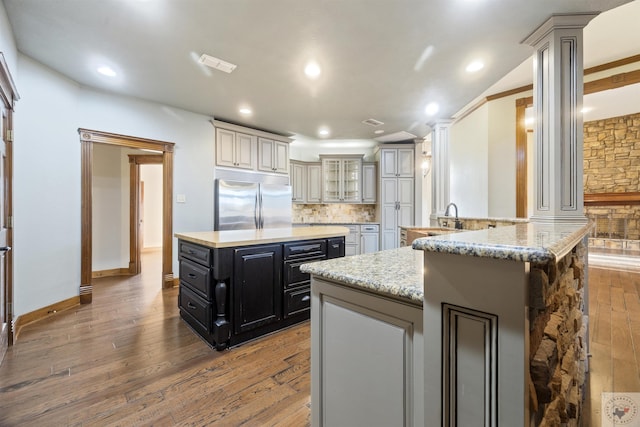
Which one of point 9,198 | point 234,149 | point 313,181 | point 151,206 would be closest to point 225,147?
point 234,149

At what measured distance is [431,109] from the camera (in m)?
3.87

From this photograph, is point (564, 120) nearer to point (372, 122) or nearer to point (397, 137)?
point (372, 122)

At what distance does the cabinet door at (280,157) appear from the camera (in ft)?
16.4

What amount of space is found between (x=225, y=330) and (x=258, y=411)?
2.42ft

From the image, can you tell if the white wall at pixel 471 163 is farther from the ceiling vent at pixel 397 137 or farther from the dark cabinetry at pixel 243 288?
the dark cabinetry at pixel 243 288

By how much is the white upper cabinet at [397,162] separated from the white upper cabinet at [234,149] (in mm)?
2642

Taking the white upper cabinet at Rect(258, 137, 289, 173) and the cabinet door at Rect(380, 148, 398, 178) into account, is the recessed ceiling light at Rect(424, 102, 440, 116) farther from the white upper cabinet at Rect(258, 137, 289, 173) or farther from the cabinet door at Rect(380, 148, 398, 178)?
the white upper cabinet at Rect(258, 137, 289, 173)

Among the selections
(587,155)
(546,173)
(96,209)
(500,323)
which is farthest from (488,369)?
(587,155)

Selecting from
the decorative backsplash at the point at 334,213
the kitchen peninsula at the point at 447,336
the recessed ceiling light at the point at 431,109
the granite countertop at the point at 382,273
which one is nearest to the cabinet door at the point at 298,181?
the decorative backsplash at the point at 334,213

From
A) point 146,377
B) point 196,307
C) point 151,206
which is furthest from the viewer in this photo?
point 151,206

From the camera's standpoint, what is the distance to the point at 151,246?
23.2 ft

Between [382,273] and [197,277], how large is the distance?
5.93 feet

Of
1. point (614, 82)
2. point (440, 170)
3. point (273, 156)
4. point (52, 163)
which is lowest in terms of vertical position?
point (52, 163)

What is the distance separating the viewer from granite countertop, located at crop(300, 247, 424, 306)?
79 cm
